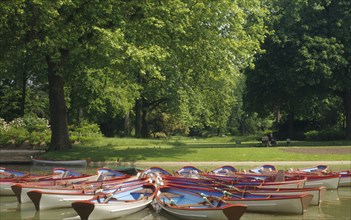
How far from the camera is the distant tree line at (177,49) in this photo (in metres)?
23.5

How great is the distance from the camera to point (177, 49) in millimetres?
24844

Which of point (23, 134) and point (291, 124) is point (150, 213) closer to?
point (23, 134)

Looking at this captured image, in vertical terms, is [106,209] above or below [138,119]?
below

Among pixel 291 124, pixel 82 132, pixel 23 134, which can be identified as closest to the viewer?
pixel 23 134

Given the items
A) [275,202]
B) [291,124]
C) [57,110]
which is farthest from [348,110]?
[275,202]

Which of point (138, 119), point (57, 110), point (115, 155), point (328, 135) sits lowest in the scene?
point (115, 155)

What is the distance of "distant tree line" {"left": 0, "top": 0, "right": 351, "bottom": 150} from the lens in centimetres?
2345

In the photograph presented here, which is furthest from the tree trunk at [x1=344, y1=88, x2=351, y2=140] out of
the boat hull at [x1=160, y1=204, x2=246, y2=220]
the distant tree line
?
the boat hull at [x1=160, y1=204, x2=246, y2=220]

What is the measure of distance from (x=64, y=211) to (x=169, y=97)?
35425 mm

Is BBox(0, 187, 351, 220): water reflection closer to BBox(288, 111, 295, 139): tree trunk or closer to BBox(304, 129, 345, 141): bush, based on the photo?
BBox(304, 129, 345, 141): bush

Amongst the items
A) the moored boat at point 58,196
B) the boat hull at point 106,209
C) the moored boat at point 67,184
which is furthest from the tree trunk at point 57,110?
the boat hull at point 106,209

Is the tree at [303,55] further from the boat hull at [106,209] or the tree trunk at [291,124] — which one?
the boat hull at [106,209]

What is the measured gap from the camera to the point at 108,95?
1781 inches

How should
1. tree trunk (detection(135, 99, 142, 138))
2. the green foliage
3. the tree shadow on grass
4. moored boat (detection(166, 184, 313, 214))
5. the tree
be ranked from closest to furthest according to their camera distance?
moored boat (detection(166, 184, 313, 214)) < the tree shadow on grass < the tree < the green foliage < tree trunk (detection(135, 99, 142, 138))
